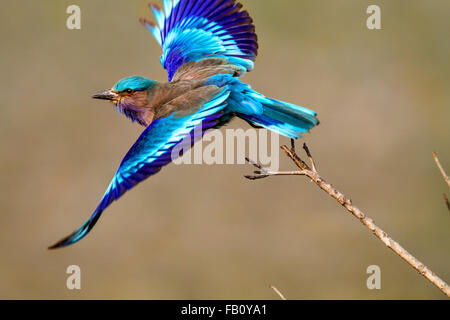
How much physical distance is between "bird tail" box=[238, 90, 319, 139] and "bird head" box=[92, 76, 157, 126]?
51 centimetres

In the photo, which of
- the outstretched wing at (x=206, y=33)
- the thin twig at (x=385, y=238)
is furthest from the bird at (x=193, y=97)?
the thin twig at (x=385, y=238)

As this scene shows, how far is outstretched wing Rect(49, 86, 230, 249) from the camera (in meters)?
2.68

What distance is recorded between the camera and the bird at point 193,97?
9.20 feet

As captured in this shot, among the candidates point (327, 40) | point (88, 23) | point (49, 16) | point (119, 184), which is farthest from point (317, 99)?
point (119, 184)

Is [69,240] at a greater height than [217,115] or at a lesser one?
lesser

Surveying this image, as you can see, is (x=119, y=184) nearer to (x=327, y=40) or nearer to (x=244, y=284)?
(x=244, y=284)

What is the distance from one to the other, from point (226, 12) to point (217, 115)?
1070 millimetres

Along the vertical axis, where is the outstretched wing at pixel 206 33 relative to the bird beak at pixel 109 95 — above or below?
above

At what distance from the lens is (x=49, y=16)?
7984 millimetres

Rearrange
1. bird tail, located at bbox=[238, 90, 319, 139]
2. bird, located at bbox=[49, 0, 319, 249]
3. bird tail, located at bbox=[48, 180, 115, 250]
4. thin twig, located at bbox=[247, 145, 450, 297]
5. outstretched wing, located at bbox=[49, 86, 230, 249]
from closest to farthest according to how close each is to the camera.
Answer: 1. thin twig, located at bbox=[247, 145, 450, 297]
2. bird tail, located at bbox=[48, 180, 115, 250]
3. outstretched wing, located at bbox=[49, 86, 230, 249]
4. bird, located at bbox=[49, 0, 319, 249]
5. bird tail, located at bbox=[238, 90, 319, 139]

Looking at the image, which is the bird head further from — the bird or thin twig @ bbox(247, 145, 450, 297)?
thin twig @ bbox(247, 145, 450, 297)

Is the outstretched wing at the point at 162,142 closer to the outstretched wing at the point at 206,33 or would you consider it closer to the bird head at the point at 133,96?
the bird head at the point at 133,96

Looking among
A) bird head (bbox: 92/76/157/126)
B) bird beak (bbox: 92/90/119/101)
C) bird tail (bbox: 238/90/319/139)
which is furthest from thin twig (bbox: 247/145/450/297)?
bird beak (bbox: 92/90/119/101)

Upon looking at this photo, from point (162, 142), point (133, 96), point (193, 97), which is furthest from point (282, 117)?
point (133, 96)
